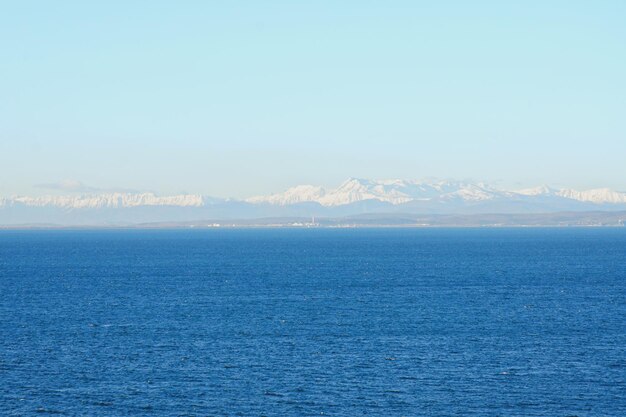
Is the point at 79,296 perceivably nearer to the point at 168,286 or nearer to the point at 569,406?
the point at 168,286

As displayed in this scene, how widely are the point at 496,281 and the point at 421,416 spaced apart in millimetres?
70687

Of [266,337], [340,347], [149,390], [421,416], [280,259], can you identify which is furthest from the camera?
[280,259]

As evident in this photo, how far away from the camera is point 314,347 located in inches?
2464

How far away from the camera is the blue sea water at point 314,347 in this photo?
1903 inches

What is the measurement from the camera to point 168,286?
109 m

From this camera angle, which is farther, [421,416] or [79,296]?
[79,296]

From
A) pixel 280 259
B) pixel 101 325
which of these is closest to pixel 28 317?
pixel 101 325

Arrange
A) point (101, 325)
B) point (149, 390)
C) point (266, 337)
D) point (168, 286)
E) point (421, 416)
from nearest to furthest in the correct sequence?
point (421, 416) → point (149, 390) → point (266, 337) → point (101, 325) → point (168, 286)

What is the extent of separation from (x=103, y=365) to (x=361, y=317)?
26.9 meters

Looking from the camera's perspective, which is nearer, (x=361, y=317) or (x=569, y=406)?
(x=569, y=406)

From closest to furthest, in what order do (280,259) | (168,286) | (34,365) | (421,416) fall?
(421,416) → (34,365) → (168,286) → (280,259)

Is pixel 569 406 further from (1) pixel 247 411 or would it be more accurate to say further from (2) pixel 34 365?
(2) pixel 34 365

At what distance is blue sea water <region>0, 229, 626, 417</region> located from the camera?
48344 mm

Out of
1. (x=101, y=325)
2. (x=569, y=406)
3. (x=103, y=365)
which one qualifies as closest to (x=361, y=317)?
(x=101, y=325)
